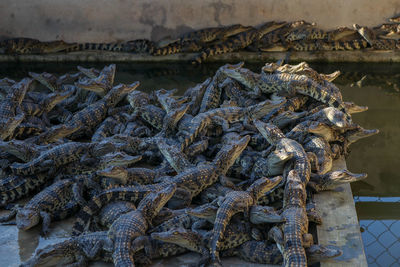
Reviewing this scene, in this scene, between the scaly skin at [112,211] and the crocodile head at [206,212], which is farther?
the scaly skin at [112,211]

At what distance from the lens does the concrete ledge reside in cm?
842

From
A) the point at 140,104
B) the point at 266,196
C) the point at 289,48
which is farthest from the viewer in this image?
the point at 289,48

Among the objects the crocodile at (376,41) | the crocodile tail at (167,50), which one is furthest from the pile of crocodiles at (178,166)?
the crocodile at (376,41)

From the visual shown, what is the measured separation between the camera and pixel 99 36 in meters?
9.12

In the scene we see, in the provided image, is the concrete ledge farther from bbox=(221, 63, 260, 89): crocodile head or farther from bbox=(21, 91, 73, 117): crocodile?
bbox=(21, 91, 73, 117): crocodile

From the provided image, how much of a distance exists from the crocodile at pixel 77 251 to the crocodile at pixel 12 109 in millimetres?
1752

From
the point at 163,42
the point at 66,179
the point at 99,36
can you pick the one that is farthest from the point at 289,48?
the point at 66,179

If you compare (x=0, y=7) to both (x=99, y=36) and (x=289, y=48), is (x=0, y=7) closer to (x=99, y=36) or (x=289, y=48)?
(x=99, y=36)

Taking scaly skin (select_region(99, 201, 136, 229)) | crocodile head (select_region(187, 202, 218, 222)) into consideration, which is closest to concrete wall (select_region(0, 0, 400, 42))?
scaly skin (select_region(99, 201, 136, 229))

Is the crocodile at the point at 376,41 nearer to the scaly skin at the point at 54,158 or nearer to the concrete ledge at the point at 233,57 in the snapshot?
the concrete ledge at the point at 233,57

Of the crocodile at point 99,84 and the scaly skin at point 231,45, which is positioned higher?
the scaly skin at point 231,45

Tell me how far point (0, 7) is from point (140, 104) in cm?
515

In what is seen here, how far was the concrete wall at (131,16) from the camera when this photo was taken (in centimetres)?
898

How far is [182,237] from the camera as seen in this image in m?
3.10
